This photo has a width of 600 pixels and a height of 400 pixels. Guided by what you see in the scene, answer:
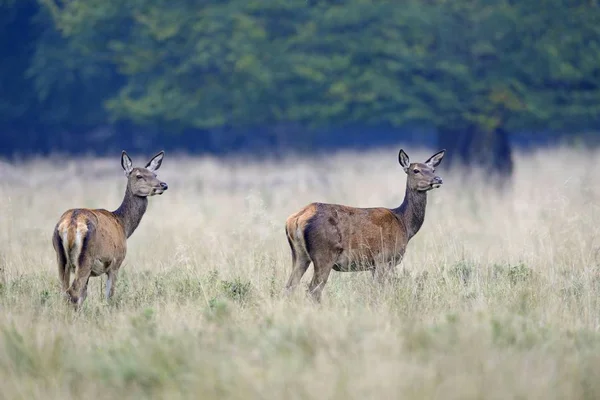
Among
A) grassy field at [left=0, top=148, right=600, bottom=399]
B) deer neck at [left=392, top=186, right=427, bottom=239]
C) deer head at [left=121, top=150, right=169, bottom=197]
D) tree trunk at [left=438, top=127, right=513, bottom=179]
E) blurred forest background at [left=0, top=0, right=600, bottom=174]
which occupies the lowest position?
grassy field at [left=0, top=148, right=600, bottom=399]

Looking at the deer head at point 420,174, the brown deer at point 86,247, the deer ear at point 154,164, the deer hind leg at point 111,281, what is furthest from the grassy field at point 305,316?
the deer ear at point 154,164

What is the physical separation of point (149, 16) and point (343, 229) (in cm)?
1832

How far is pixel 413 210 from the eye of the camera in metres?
10.0

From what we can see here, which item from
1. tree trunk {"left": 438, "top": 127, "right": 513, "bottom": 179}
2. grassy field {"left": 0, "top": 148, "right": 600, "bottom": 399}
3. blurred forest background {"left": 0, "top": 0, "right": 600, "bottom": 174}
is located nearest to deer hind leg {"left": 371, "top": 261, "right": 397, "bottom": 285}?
grassy field {"left": 0, "top": 148, "right": 600, "bottom": 399}

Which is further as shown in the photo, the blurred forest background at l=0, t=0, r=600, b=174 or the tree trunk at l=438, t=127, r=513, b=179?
the tree trunk at l=438, t=127, r=513, b=179

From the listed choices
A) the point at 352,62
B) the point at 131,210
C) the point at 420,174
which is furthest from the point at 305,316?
the point at 352,62

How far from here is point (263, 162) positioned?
25.6m

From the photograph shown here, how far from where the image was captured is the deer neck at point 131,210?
999cm

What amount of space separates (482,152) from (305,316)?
1873cm

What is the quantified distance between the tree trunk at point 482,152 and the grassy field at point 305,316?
8338 mm

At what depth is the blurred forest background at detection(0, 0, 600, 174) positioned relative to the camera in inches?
907

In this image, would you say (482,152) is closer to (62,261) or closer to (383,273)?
(383,273)

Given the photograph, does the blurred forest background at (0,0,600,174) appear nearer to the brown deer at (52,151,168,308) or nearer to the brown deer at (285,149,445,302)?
the brown deer at (285,149,445,302)

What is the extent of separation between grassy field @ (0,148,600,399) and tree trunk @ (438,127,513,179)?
8338 millimetres
